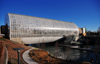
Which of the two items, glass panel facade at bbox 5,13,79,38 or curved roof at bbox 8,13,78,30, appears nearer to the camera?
glass panel facade at bbox 5,13,79,38

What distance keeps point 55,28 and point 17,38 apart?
26.7 m

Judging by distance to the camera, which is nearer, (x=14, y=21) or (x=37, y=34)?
(x=14, y=21)

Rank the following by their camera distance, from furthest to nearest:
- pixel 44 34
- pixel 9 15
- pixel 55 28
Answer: pixel 55 28 < pixel 44 34 < pixel 9 15

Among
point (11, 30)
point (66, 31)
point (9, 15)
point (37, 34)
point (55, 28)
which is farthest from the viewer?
point (66, 31)

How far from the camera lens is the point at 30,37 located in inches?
1718

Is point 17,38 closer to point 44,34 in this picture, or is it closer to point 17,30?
point 17,30

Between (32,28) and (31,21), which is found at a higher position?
(31,21)

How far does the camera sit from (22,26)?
41.5 m

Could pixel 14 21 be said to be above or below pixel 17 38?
above

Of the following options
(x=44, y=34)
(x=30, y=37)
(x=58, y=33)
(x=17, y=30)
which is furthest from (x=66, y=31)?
(x=17, y=30)

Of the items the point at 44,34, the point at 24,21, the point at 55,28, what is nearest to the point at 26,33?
the point at 24,21

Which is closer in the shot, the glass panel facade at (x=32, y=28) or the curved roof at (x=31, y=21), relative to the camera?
the glass panel facade at (x=32, y=28)

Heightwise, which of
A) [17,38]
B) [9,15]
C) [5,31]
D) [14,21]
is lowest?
[17,38]

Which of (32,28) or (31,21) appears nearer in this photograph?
(32,28)
